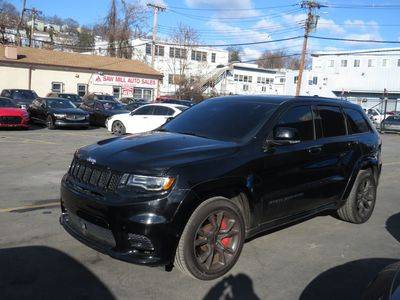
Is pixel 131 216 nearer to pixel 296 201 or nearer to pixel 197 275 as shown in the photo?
pixel 197 275

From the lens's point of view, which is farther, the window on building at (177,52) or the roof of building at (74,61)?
the window on building at (177,52)

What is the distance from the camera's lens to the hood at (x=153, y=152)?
174 inches

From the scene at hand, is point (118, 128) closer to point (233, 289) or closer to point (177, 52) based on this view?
point (233, 289)

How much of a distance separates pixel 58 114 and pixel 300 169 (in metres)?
18.5

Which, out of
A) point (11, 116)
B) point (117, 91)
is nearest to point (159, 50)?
point (117, 91)

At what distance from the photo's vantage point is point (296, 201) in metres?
5.65

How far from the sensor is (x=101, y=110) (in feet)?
83.3

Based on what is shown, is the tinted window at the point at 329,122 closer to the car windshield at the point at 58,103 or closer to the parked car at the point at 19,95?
the car windshield at the point at 58,103

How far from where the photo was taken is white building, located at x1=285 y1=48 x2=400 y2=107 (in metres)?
62.6

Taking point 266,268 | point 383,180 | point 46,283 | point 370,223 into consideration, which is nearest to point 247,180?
point 266,268

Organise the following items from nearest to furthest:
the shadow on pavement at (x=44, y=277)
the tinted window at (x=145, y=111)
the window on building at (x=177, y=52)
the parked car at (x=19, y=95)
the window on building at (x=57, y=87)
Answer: the shadow on pavement at (x=44, y=277) < the tinted window at (x=145, y=111) < the parked car at (x=19, y=95) < the window on building at (x=57, y=87) < the window on building at (x=177, y=52)

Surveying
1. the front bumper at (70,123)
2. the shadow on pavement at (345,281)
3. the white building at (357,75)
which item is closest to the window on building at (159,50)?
the white building at (357,75)

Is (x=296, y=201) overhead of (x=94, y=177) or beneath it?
beneath

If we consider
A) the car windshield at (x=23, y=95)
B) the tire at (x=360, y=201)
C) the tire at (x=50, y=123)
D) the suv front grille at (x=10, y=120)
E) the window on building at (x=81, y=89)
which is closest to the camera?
the tire at (x=360, y=201)
